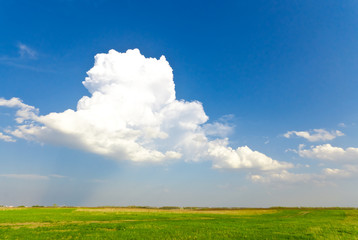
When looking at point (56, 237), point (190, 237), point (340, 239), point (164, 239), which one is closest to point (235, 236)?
point (190, 237)

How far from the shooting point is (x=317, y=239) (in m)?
29.6

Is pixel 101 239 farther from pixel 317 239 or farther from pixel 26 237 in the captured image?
pixel 317 239

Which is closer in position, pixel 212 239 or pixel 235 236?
pixel 212 239

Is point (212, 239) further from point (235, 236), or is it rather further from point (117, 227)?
point (117, 227)

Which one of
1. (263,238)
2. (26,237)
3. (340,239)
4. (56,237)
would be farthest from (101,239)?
(340,239)

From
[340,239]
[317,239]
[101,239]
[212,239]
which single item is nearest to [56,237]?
[101,239]

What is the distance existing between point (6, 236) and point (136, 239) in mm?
19546

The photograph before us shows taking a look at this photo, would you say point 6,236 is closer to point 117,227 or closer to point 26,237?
point 26,237

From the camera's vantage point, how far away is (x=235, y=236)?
32.6 meters

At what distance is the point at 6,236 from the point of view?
3300 cm

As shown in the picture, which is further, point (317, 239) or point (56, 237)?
point (56, 237)

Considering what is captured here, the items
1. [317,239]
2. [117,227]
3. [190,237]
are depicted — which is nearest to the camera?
[317,239]

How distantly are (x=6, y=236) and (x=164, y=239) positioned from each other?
2352 cm

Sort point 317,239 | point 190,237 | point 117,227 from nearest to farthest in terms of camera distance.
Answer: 1. point 317,239
2. point 190,237
3. point 117,227
